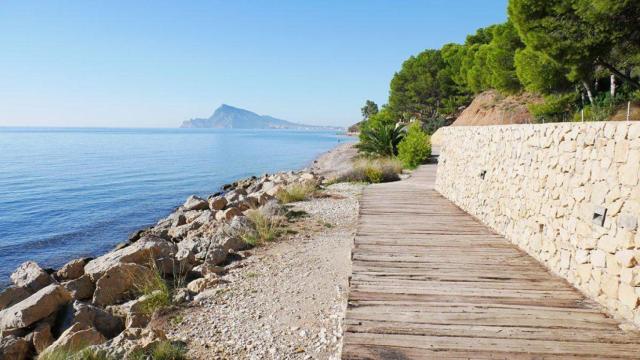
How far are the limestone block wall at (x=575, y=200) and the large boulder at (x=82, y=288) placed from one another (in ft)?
20.5

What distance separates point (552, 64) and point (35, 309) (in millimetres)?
21898

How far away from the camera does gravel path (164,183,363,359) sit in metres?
4.22

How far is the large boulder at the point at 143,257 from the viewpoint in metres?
7.27

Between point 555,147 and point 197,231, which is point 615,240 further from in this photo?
point 197,231

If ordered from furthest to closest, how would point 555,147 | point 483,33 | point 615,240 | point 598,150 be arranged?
1. point 483,33
2. point 555,147
3. point 598,150
4. point 615,240

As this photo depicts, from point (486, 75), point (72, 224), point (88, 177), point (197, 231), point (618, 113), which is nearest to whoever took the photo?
point (197, 231)

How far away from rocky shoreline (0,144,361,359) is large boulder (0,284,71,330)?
0.04 ft

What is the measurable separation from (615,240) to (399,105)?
54.1 meters

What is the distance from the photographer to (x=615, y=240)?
3.61 m

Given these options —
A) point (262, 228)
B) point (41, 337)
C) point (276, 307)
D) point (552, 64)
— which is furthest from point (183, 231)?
point (552, 64)

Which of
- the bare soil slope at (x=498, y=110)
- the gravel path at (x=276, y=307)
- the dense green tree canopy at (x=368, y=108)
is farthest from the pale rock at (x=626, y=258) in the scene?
the dense green tree canopy at (x=368, y=108)

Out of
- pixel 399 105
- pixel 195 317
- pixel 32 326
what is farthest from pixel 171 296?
pixel 399 105

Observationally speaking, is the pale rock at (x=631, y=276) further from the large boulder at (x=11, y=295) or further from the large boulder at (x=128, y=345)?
the large boulder at (x=11, y=295)

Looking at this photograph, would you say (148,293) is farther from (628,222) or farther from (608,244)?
(628,222)
